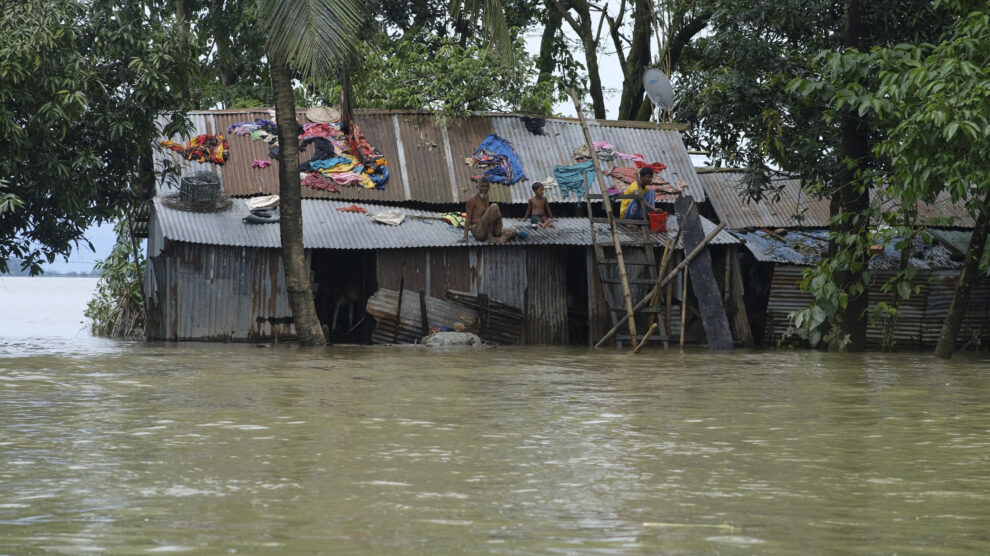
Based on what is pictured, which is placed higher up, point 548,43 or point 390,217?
point 548,43

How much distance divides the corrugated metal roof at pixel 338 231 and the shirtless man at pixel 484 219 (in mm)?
135

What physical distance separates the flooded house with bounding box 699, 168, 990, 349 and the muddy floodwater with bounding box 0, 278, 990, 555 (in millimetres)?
6963

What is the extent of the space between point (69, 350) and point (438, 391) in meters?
6.71

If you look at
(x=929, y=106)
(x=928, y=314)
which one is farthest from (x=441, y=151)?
(x=929, y=106)

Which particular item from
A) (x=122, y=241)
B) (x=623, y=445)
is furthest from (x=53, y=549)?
(x=122, y=241)

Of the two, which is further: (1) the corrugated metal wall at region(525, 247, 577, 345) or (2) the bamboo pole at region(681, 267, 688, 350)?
(1) the corrugated metal wall at region(525, 247, 577, 345)

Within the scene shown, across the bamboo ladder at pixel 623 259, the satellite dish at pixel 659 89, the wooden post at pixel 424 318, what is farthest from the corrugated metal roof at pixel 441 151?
the wooden post at pixel 424 318

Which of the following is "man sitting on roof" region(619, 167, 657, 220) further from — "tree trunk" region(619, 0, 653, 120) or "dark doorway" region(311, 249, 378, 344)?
"tree trunk" region(619, 0, 653, 120)

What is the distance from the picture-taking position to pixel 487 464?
16.2 ft

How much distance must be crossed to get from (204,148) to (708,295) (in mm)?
7414

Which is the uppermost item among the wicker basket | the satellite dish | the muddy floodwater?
the satellite dish

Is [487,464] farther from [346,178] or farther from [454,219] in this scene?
[346,178]

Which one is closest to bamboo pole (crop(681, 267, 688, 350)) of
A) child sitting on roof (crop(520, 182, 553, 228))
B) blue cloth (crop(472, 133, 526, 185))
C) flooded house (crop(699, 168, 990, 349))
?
flooded house (crop(699, 168, 990, 349))

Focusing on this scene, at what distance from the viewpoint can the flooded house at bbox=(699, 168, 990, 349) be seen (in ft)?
53.6
